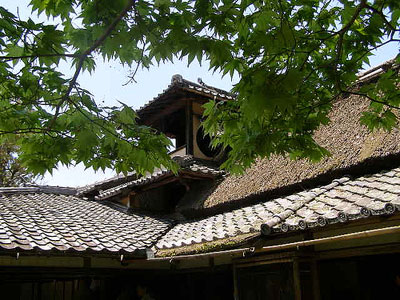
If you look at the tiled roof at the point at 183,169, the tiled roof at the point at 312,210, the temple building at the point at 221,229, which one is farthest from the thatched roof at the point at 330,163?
the tiled roof at the point at 183,169

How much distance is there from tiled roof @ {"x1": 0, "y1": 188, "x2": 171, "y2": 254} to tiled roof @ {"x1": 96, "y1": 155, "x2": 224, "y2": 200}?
51 centimetres

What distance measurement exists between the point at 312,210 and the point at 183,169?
14.1 ft

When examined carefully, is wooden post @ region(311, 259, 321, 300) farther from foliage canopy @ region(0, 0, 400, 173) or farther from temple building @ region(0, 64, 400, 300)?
foliage canopy @ region(0, 0, 400, 173)

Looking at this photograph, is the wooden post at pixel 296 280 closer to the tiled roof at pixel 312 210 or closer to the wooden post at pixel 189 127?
the tiled roof at pixel 312 210

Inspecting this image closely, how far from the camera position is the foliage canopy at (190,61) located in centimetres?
299

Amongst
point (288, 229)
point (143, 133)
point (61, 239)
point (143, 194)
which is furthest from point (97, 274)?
point (143, 133)

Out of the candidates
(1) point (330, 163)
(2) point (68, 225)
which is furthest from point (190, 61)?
(2) point (68, 225)

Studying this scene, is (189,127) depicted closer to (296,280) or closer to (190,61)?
(296,280)

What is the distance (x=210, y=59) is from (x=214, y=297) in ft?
18.9

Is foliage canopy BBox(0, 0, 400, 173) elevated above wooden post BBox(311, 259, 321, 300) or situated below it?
above

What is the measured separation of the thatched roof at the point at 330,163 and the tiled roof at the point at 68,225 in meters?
1.71

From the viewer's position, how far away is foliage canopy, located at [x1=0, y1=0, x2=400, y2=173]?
299 cm

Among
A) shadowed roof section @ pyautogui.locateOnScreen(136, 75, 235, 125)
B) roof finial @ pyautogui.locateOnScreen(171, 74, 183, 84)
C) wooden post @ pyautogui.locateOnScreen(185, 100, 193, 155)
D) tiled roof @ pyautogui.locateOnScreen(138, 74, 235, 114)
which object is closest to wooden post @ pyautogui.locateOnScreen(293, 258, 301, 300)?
wooden post @ pyautogui.locateOnScreen(185, 100, 193, 155)

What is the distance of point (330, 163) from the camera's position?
7.28 metres
